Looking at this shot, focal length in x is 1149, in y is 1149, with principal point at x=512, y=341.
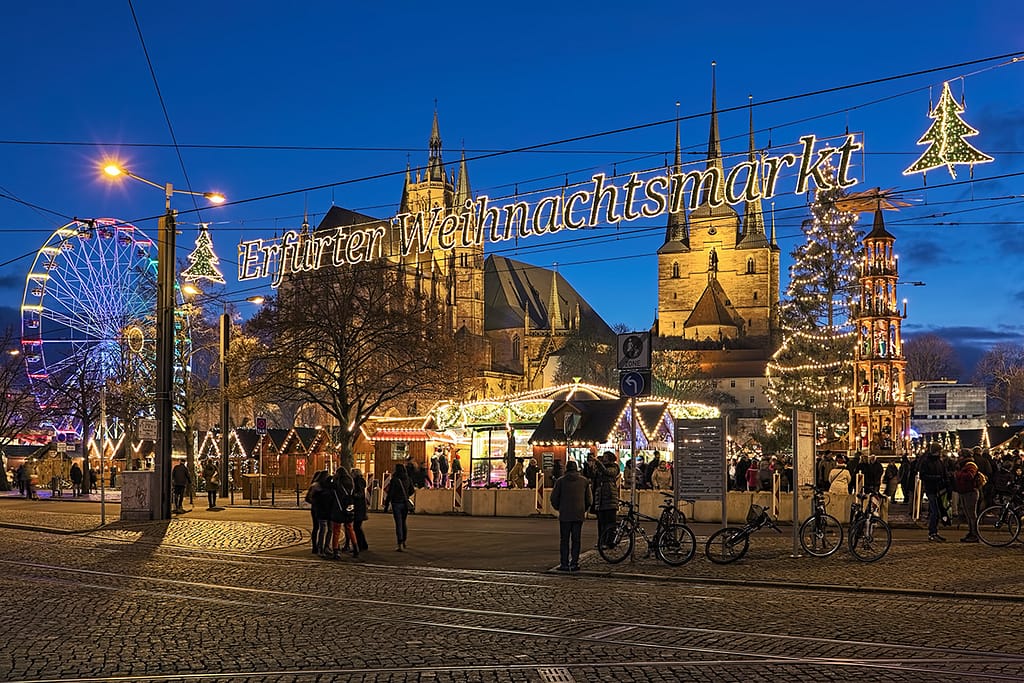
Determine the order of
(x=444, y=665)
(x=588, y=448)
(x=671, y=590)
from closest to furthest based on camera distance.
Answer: (x=444, y=665)
(x=671, y=590)
(x=588, y=448)

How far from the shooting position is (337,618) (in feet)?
39.3

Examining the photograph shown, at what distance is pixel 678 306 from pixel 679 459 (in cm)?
11609

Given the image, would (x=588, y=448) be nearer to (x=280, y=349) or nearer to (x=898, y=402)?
(x=280, y=349)

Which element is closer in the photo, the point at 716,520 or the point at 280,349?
the point at 716,520

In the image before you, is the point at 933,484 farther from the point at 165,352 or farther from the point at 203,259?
the point at 203,259

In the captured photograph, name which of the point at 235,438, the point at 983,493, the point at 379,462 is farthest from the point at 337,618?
the point at 235,438

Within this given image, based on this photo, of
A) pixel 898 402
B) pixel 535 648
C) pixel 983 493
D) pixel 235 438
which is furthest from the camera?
pixel 235 438

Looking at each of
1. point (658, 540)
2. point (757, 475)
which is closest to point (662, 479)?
point (757, 475)

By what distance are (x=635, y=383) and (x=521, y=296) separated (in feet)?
416

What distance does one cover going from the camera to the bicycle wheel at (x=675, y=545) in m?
17.2

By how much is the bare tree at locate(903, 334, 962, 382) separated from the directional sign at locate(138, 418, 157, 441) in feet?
313

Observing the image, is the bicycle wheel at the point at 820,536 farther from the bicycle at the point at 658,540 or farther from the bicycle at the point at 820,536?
the bicycle at the point at 658,540

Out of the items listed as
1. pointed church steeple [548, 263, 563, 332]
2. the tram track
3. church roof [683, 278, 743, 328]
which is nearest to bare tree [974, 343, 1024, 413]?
church roof [683, 278, 743, 328]

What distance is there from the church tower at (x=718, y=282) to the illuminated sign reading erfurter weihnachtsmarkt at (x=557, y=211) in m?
106
